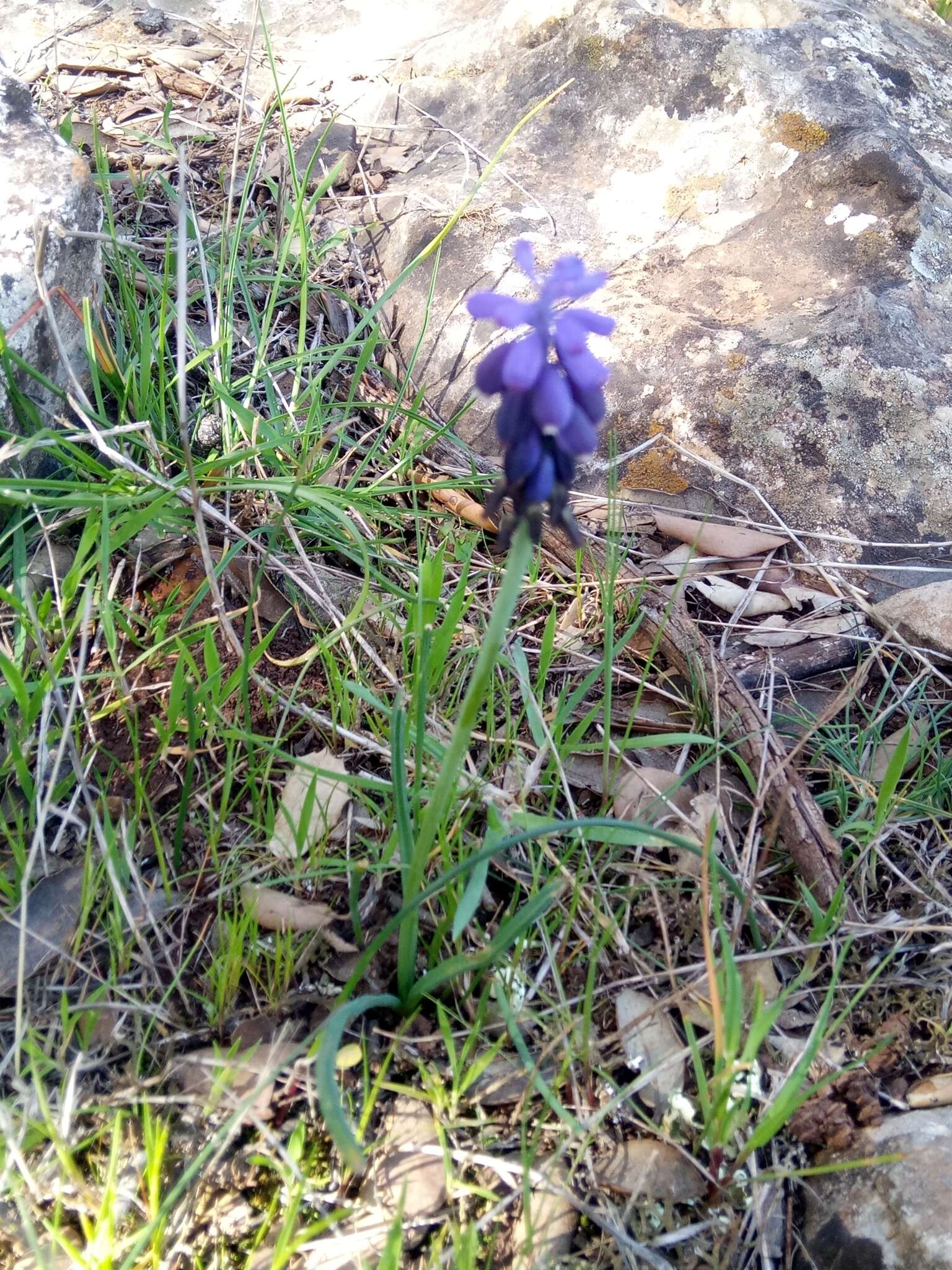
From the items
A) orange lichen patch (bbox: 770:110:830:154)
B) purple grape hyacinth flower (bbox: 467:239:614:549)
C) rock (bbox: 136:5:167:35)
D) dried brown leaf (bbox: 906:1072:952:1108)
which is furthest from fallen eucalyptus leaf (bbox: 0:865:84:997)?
rock (bbox: 136:5:167:35)

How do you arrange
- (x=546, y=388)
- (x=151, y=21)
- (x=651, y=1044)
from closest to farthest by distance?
(x=546, y=388)
(x=651, y=1044)
(x=151, y=21)

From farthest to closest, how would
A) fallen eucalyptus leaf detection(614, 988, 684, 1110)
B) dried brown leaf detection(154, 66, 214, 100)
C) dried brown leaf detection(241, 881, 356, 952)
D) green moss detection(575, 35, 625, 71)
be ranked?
dried brown leaf detection(154, 66, 214, 100) < green moss detection(575, 35, 625, 71) < dried brown leaf detection(241, 881, 356, 952) < fallen eucalyptus leaf detection(614, 988, 684, 1110)

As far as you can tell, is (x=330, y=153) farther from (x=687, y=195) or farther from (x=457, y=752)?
(x=457, y=752)

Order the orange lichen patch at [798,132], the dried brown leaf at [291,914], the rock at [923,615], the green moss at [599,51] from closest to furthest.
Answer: the dried brown leaf at [291,914], the rock at [923,615], the orange lichen patch at [798,132], the green moss at [599,51]

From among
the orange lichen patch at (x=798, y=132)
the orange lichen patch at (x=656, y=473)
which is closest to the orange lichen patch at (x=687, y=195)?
the orange lichen patch at (x=798, y=132)

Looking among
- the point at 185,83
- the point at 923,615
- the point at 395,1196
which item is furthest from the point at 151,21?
the point at 395,1196

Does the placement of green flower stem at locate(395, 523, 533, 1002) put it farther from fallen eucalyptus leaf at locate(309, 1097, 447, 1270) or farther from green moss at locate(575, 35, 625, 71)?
green moss at locate(575, 35, 625, 71)

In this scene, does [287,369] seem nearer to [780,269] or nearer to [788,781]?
[780,269]

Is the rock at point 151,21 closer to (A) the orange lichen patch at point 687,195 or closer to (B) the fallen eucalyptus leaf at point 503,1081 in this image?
(A) the orange lichen patch at point 687,195
